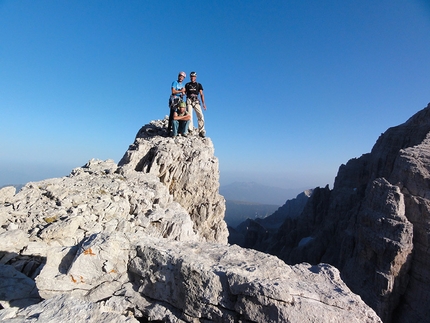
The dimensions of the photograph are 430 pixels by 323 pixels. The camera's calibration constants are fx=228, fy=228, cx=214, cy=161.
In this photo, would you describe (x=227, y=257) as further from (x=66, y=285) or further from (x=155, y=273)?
(x=66, y=285)

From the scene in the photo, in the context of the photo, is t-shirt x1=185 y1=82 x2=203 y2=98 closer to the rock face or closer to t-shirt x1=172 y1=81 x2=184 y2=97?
t-shirt x1=172 y1=81 x2=184 y2=97

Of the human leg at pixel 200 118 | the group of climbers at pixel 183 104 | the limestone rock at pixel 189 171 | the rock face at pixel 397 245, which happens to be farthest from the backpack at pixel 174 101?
the rock face at pixel 397 245

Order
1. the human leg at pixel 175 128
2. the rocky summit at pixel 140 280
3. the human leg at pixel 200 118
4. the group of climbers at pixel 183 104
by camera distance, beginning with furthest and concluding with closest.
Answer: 1. the human leg at pixel 175 128
2. the human leg at pixel 200 118
3. the group of climbers at pixel 183 104
4. the rocky summit at pixel 140 280

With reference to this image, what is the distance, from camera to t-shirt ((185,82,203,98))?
1823 centimetres

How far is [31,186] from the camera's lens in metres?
10.7

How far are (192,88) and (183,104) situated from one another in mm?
1748

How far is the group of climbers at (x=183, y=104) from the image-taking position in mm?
17484

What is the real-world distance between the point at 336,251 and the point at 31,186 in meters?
68.0

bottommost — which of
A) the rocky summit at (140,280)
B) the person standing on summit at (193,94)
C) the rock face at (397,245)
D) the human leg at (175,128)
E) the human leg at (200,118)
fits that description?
the rock face at (397,245)

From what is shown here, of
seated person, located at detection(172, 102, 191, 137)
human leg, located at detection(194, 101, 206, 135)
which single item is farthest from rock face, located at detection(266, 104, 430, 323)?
seated person, located at detection(172, 102, 191, 137)

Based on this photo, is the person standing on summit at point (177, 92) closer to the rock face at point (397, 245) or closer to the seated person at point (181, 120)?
the seated person at point (181, 120)

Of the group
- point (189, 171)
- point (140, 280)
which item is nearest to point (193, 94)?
point (189, 171)

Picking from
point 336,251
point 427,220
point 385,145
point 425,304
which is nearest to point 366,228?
point 427,220

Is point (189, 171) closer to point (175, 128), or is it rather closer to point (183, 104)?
point (175, 128)
